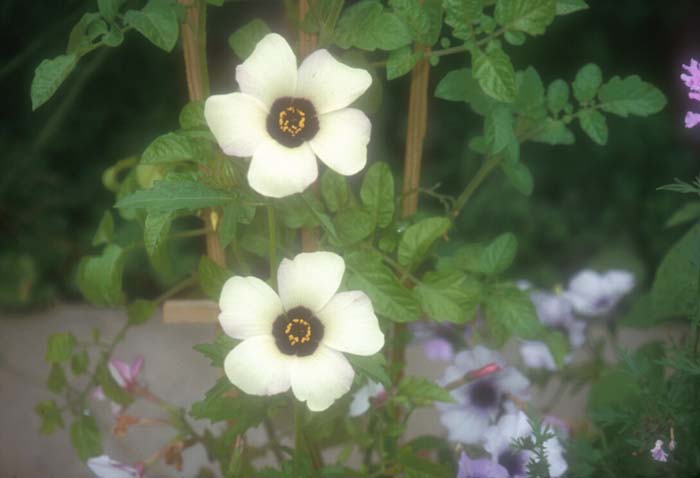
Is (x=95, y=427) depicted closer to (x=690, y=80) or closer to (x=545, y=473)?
(x=545, y=473)

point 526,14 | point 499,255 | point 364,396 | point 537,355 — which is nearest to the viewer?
point 526,14

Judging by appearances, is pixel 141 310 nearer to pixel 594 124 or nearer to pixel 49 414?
pixel 49 414

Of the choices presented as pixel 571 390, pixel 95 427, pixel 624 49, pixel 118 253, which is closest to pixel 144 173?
pixel 118 253

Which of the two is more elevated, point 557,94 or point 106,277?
point 557,94

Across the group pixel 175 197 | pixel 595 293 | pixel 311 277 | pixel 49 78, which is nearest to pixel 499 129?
pixel 311 277


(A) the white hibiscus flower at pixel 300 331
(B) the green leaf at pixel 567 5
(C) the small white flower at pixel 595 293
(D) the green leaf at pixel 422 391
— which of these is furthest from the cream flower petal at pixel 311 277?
(C) the small white flower at pixel 595 293

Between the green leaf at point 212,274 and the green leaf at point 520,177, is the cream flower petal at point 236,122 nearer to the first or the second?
the green leaf at point 212,274
